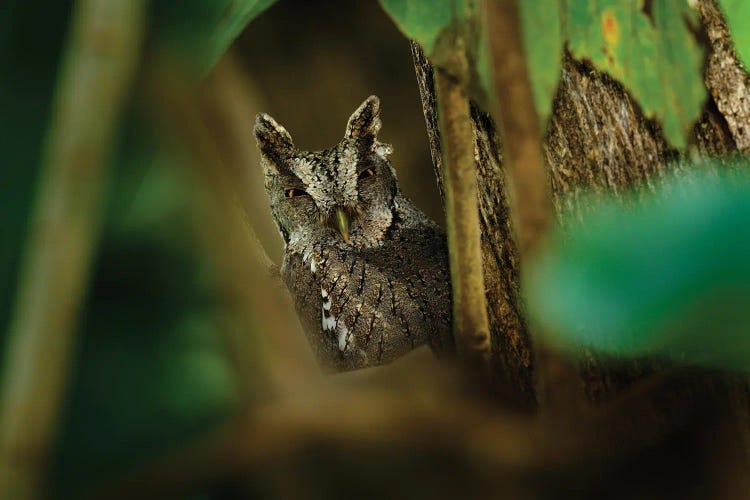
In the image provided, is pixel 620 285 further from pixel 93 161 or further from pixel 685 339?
pixel 93 161

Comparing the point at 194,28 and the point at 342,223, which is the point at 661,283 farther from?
the point at 342,223

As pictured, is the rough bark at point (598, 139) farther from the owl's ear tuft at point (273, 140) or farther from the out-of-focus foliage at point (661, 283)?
the owl's ear tuft at point (273, 140)

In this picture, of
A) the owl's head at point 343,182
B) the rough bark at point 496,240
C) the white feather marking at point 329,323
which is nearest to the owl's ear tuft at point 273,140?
the owl's head at point 343,182

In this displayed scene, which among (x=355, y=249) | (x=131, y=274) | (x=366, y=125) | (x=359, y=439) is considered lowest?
(x=359, y=439)

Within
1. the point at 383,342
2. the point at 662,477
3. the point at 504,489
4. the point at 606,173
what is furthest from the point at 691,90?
the point at 383,342

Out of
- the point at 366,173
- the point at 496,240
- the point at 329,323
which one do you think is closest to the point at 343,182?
the point at 366,173

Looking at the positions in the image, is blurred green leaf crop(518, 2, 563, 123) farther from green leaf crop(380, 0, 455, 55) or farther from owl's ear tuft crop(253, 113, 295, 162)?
owl's ear tuft crop(253, 113, 295, 162)
